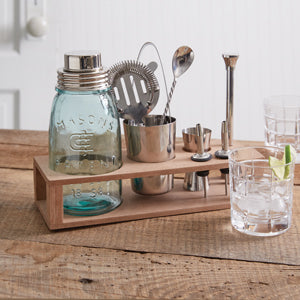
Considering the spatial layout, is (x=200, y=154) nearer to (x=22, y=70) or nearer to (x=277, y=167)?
(x=277, y=167)

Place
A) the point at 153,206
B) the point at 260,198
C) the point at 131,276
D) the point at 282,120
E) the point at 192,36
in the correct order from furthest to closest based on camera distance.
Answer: the point at 192,36, the point at 282,120, the point at 153,206, the point at 260,198, the point at 131,276

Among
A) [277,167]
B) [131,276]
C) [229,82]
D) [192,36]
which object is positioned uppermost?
[192,36]

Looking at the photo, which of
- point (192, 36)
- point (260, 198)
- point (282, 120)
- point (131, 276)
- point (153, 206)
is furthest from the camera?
point (192, 36)

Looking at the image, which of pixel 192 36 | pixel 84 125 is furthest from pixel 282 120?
pixel 192 36

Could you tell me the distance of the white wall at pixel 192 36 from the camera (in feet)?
8.59

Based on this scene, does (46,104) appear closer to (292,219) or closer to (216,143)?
(216,143)

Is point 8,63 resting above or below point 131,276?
above

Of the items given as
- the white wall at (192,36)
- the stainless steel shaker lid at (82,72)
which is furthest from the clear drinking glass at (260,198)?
the white wall at (192,36)

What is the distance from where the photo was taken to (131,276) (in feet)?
2.24

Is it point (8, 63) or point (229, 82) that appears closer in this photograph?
point (229, 82)

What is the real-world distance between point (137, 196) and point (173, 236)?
0.15m

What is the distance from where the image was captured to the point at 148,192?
0.93m

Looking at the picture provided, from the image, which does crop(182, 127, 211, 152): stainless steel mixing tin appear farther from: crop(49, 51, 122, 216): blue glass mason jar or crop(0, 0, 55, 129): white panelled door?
crop(0, 0, 55, 129): white panelled door

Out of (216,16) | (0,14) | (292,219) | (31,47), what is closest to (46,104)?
(31,47)
